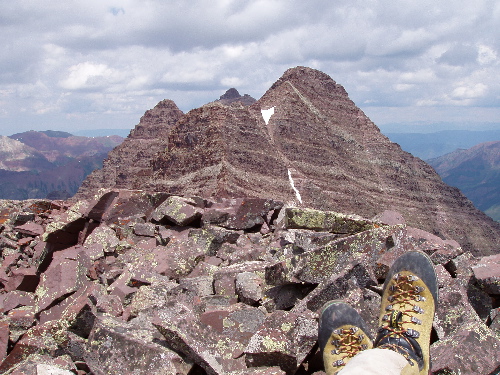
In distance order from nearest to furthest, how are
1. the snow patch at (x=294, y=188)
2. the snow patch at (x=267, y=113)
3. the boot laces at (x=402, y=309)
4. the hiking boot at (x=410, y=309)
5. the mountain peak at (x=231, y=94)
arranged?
the hiking boot at (x=410, y=309), the boot laces at (x=402, y=309), the snow patch at (x=294, y=188), the snow patch at (x=267, y=113), the mountain peak at (x=231, y=94)

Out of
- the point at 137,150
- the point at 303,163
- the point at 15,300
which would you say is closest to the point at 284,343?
the point at 15,300

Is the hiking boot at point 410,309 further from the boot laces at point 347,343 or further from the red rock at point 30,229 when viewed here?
the red rock at point 30,229

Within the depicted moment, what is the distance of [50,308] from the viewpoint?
475 centimetres

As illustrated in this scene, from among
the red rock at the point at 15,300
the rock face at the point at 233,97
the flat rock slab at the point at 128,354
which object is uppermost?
the rock face at the point at 233,97

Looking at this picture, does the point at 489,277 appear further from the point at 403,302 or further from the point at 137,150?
the point at 137,150

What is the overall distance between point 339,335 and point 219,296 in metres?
1.83

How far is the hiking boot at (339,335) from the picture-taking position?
3158mm

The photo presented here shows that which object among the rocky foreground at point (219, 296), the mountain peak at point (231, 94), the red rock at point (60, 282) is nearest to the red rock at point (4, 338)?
the rocky foreground at point (219, 296)

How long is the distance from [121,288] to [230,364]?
2.04 meters

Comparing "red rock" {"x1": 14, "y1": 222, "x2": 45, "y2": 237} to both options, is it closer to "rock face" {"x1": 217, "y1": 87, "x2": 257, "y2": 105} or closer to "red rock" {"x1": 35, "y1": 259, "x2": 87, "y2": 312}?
"red rock" {"x1": 35, "y1": 259, "x2": 87, "y2": 312}

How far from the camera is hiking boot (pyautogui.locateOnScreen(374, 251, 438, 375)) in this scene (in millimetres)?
3029

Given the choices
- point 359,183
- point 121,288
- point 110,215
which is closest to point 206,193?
point 359,183

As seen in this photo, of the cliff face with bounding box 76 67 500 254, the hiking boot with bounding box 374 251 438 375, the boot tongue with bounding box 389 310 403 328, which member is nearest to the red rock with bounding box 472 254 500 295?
the hiking boot with bounding box 374 251 438 375

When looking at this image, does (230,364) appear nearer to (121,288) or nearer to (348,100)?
(121,288)
